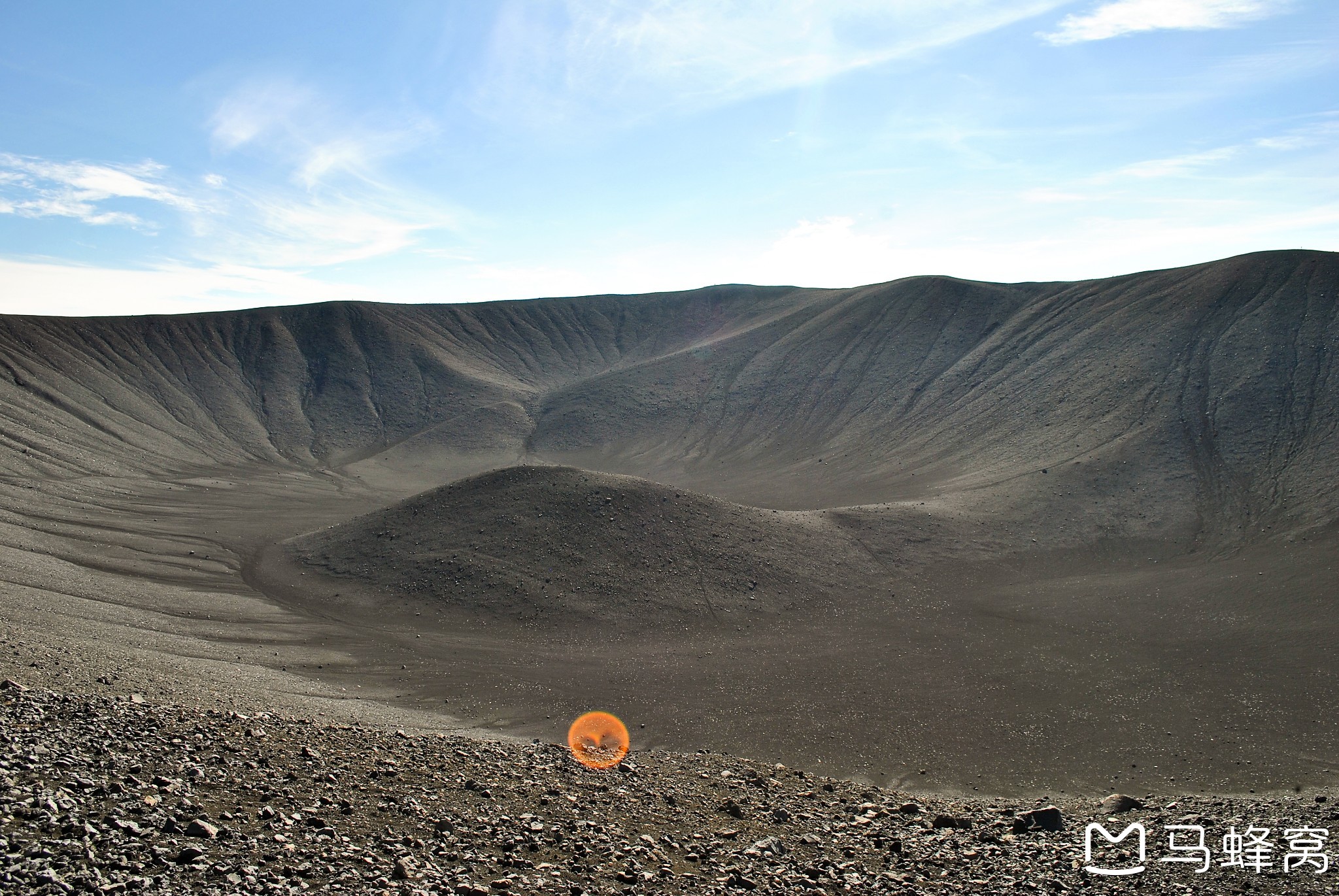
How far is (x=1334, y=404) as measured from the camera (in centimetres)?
3969

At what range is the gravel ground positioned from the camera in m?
7.52

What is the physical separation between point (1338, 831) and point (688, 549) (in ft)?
64.7

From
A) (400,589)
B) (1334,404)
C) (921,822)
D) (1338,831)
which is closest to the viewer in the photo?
(1338,831)

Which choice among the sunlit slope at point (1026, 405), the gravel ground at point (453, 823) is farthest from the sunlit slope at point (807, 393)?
the gravel ground at point (453, 823)

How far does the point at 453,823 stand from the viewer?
960 centimetres

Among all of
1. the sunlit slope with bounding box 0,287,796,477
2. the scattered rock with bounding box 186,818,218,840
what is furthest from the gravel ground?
the sunlit slope with bounding box 0,287,796,477

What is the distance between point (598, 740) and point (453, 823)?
692cm

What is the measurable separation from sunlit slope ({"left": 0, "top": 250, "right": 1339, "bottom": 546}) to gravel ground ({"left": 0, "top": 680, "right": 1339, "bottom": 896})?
2559cm

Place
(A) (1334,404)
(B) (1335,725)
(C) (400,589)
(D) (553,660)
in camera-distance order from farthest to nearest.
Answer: (A) (1334,404) < (C) (400,589) < (D) (553,660) < (B) (1335,725)

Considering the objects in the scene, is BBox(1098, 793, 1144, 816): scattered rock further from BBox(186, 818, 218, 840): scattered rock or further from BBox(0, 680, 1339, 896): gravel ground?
BBox(186, 818, 218, 840): scattered rock

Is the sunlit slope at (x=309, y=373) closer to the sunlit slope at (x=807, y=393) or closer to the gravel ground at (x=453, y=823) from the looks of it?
the sunlit slope at (x=807, y=393)

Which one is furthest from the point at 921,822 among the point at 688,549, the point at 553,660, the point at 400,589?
the point at 400,589

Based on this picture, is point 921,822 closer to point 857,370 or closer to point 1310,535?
point 1310,535

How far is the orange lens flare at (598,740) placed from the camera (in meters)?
13.8
